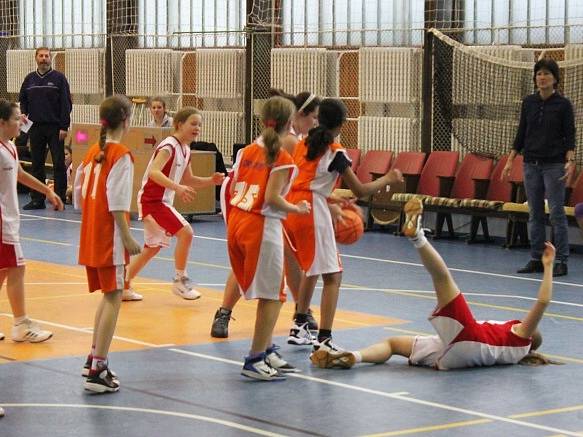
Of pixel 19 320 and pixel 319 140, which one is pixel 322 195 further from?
pixel 19 320

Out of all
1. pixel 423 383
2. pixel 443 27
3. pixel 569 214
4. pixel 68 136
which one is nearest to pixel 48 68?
pixel 68 136

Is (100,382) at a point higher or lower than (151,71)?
lower

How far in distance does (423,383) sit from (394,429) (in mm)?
1117

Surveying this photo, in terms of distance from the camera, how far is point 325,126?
7727 mm

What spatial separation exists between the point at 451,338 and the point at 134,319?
2734 millimetres

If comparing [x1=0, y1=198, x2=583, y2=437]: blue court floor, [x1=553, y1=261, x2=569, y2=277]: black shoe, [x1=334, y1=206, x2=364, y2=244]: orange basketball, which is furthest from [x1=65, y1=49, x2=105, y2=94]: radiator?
[x1=334, y1=206, x2=364, y2=244]: orange basketball

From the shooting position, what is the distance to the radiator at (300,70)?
1736cm

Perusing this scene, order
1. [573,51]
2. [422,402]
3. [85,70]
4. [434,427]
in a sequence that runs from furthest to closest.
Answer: [85,70], [573,51], [422,402], [434,427]

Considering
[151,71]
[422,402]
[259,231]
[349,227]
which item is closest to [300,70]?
[151,71]

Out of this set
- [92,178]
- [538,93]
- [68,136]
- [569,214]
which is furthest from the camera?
[68,136]

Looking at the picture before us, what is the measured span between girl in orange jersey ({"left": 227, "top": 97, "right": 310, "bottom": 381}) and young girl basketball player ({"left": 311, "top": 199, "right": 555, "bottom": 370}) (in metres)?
0.54

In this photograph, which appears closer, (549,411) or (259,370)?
(549,411)

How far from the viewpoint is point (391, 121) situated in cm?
1647

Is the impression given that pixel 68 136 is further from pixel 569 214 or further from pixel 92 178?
pixel 92 178
